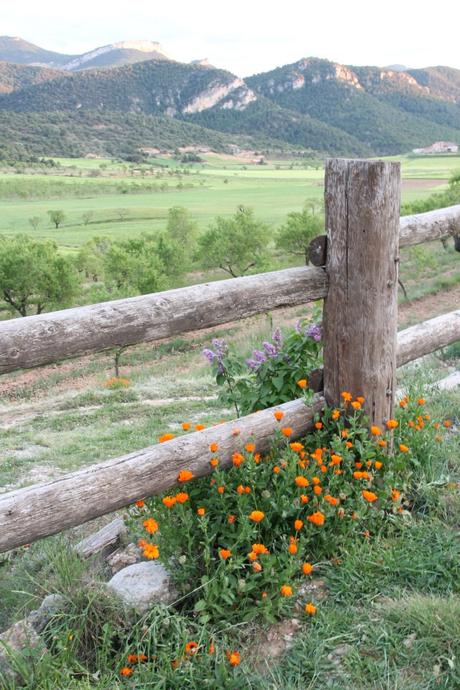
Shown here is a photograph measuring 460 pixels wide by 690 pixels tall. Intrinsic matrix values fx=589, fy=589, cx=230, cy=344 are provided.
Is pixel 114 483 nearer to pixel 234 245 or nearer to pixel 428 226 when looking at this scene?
pixel 428 226

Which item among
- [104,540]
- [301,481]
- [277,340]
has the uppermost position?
[277,340]

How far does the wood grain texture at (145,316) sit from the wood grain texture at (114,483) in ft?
1.59

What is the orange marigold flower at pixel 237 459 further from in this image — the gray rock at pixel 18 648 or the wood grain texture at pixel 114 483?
the gray rock at pixel 18 648

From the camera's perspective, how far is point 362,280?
290 centimetres

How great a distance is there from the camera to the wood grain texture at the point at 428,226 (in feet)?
10.7

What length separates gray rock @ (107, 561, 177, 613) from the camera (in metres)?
2.32

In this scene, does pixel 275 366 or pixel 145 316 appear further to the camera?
pixel 275 366

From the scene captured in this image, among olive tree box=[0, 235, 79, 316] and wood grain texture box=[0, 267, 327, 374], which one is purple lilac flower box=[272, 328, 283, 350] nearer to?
wood grain texture box=[0, 267, 327, 374]

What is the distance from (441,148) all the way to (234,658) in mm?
166832

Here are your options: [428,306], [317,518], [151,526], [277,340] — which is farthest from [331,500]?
[428,306]

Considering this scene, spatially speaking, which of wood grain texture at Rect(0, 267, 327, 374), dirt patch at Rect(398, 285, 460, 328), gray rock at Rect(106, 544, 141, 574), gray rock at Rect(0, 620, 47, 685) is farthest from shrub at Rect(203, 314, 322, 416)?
dirt patch at Rect(398, 285, 460, 328)

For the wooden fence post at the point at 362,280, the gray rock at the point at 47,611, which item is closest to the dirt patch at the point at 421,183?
the wooden fence post at the point at 362,280

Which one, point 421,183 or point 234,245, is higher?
point 421,183

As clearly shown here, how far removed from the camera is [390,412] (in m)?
3.16
